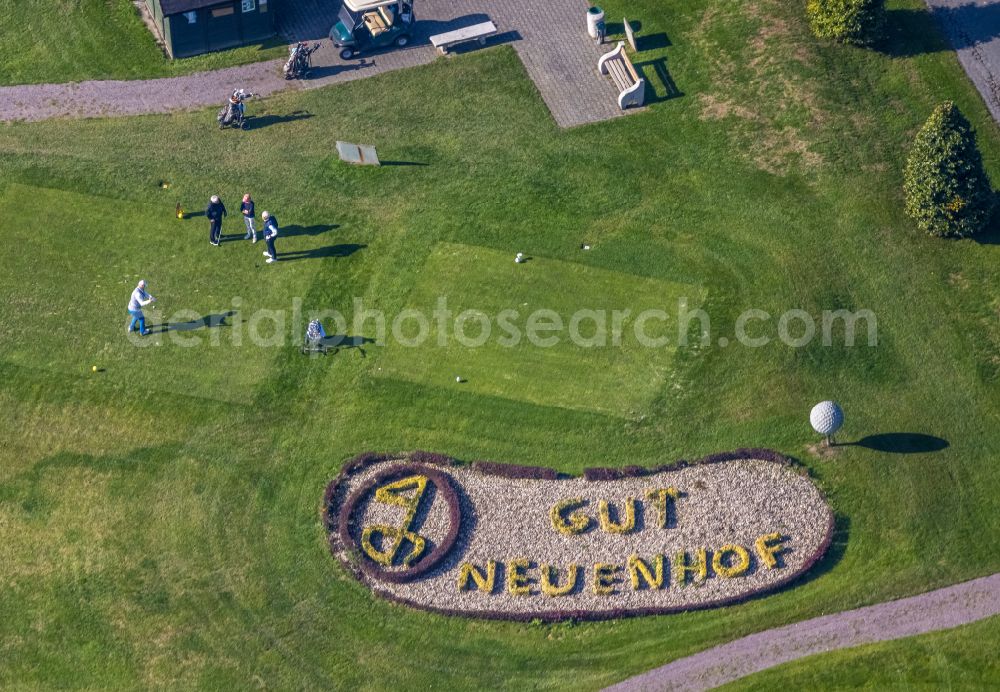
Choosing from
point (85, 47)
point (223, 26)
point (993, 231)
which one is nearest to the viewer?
point (993, 231)

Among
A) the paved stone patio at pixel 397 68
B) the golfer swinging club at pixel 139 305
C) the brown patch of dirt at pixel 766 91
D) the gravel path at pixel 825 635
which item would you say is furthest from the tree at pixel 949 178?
the golfer swinging club at pixel 139 305

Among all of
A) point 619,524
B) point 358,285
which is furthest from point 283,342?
point 619,524

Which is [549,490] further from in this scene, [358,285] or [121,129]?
[121,129]

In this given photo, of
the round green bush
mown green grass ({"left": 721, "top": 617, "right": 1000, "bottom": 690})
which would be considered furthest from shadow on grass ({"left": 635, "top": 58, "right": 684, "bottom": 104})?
mown green grass ({"left": 721, "top": 617, "right": 1000, "bottom": 690})

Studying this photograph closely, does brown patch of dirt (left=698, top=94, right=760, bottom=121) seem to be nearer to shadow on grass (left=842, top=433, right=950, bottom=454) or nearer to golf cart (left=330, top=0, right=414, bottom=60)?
golf cart (left=330, top=0, right=414, bottom=60)

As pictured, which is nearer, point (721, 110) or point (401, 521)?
point (401, 521)

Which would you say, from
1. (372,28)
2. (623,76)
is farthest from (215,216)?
(623,76)

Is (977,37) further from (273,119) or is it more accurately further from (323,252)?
(273,119)
